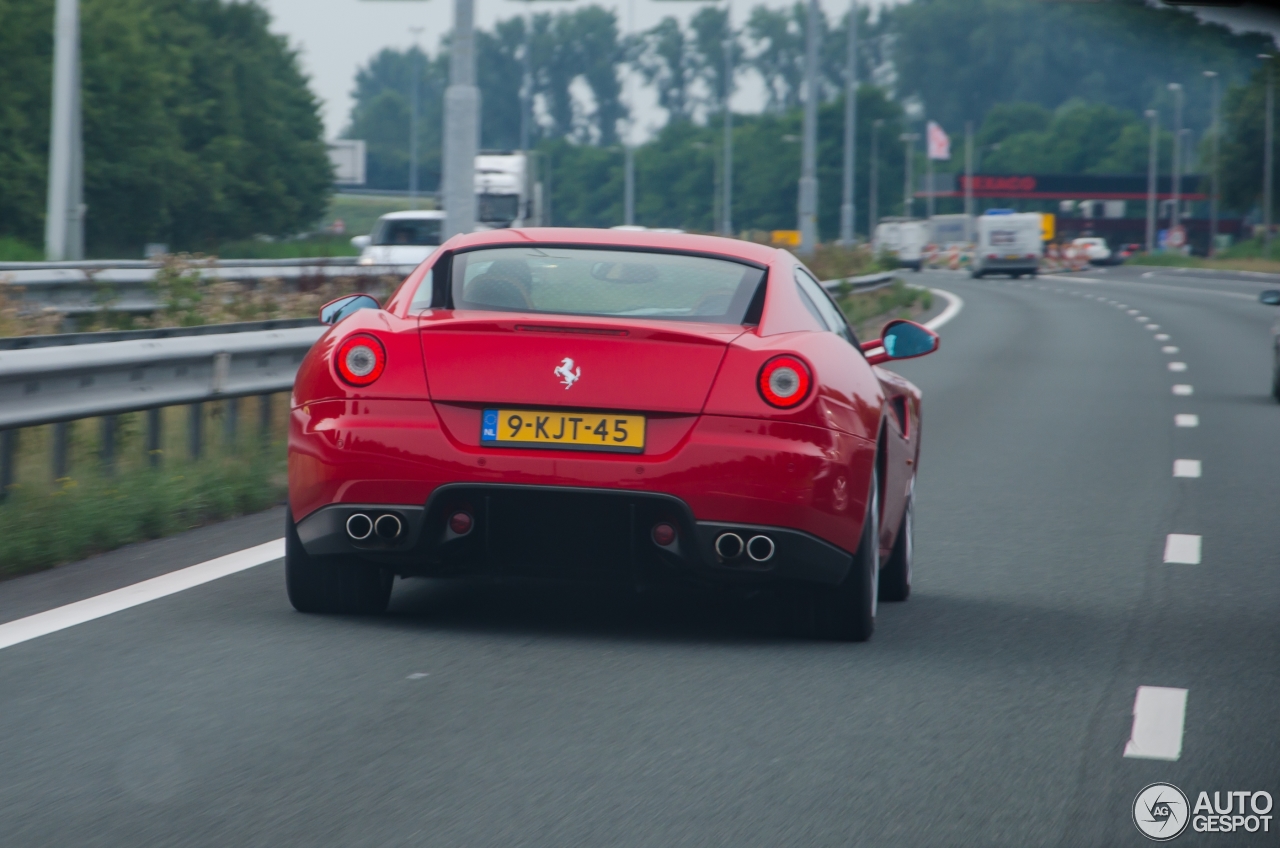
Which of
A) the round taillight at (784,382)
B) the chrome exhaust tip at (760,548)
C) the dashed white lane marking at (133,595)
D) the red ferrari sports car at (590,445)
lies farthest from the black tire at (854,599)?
the dashed white lane marking at (133,595)

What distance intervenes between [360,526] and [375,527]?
51 mm

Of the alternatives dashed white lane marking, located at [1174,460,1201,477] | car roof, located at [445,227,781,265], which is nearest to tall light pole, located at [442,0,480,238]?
dashed white lane marking, located at [1174,460,1201,477]

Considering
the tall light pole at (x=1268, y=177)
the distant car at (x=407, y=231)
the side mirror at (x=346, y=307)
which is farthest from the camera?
the tall light pole at (x=1268, y=177)

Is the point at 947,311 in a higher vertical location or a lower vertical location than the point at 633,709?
higher

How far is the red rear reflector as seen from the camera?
20.8 feet

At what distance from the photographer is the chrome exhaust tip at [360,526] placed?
20.8 feet

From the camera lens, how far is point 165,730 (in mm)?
5172

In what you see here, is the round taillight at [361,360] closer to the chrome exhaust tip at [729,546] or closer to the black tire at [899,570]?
the chrome exhaust tip at [729,546]

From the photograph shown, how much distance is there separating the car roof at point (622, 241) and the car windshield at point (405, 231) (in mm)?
26203

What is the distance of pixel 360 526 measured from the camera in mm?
6352

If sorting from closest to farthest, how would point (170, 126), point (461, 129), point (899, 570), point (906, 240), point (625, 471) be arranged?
point (625, 471), point (899, 570), point (461, 129), point (170, 126), point (906, 240)

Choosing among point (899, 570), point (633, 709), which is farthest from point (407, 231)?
point (633, 709)
